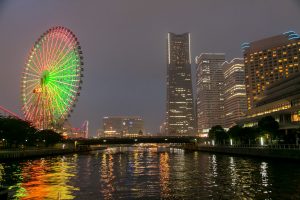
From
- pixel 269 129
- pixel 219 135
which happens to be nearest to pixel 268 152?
pixel 269 129

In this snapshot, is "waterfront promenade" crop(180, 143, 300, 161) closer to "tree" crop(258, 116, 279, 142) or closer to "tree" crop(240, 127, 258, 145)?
"tree" crop(240, 127, 258, 145)

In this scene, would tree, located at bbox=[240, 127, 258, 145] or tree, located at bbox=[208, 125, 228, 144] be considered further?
tree, located at bbox=[208, 125, 228, 144]

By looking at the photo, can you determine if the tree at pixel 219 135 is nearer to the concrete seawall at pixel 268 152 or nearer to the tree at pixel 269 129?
the concrete seawall at pixel 268 152

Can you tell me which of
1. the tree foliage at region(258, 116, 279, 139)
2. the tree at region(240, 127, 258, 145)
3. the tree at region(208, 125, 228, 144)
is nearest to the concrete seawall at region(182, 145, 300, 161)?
the tree at region(240, 127, 258, 145)

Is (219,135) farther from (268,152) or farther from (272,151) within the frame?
(272,151)

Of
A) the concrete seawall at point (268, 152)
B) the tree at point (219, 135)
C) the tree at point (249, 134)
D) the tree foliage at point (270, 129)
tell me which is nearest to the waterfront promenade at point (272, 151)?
the concrete seawall at point (268, 152)

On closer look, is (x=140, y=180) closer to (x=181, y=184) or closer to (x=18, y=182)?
(x=181, y=184)

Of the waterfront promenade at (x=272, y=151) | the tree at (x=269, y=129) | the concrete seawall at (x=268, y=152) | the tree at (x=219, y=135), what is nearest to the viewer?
the concrete seawall at (x=268, y=152)

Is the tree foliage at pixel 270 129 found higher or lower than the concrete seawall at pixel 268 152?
higher

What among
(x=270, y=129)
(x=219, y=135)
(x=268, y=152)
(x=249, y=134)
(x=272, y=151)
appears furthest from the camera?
(x=219, y=135)

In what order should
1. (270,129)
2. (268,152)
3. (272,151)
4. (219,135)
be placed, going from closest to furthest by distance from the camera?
(272,151) < (268,152) < (270,129) < (219,135)

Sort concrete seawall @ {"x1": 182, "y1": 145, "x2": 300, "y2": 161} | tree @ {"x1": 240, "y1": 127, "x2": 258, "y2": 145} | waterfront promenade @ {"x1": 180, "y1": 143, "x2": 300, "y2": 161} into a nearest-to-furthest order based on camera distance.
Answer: concrete seawall @ {"x1": 182, "y1": 145, "x2": 300, "y2": 161}
waterfront promenade @ {"x1": 180, "y1": 143, "x2": 300, "y2": 161}
tree @ {"x1": 240, "y1": 127, "x2": 258, "y2": 145}

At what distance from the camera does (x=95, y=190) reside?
1623 inches

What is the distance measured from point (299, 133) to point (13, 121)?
9944 cm
